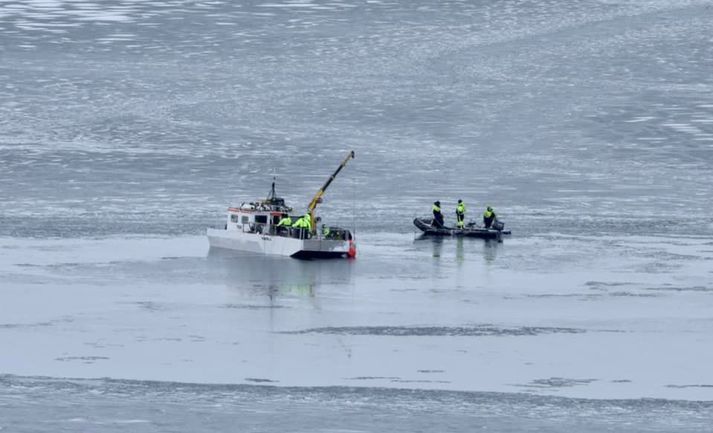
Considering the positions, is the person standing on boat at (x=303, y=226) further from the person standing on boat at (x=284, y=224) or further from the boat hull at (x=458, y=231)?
the boat hull at (x=458, y=231)

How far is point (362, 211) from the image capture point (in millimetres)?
58844

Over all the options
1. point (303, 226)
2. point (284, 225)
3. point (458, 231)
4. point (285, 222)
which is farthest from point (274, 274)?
point (458, 231)

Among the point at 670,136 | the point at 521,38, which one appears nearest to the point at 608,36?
the point at 521,38

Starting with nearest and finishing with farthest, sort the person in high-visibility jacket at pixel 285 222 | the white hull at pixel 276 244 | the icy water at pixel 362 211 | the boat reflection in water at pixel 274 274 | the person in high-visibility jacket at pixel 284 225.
Answer: the icy water at pixel 362 211 → the boat reflection in water at pixel 274 274 → the white hull at pixel 276 244 → the person in high-visibility jacket at pixel 284 225 → the person in high-visibility jacket at pixel 285 222

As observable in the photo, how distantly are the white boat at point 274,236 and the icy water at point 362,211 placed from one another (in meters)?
0.73

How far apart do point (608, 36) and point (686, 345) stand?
73.8m

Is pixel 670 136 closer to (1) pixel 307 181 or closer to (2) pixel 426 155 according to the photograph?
(2) pixel 426 155

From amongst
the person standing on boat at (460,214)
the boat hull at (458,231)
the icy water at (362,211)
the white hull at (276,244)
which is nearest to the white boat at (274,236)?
the white hull at (276,244)

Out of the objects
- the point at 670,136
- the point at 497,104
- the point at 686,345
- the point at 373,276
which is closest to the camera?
the point at 686,345

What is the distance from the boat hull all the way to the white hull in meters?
6.70

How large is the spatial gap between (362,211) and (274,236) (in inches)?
515

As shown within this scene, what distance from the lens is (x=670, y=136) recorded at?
Result: 76.3 m

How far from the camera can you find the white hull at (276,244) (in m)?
44.9

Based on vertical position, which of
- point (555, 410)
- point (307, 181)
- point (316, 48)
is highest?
point (316, 48)
